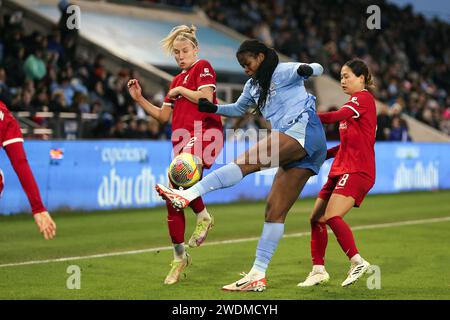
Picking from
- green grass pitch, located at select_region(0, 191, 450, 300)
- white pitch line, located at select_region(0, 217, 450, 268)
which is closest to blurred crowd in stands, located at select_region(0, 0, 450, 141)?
green grass pitch, located at select_region(0, 191, 450, 300)

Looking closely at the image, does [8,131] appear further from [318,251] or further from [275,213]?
[318,251]

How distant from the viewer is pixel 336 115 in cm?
819

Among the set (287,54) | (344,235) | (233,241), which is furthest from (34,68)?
(344,235)

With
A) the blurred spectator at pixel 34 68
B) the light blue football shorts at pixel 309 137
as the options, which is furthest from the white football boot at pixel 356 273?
the blurred spectator at pixel 34 68

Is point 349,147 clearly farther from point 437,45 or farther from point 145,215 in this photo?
point 437,45

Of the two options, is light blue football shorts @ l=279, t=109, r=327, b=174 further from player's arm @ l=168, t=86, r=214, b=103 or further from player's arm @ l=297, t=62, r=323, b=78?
player's arm @ l=168, t=86, r=214, b=103

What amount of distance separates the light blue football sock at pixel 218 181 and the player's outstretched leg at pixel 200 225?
96 centimetres

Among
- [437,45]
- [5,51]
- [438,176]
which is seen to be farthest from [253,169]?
[437,45]

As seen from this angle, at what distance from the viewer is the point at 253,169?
7746mm

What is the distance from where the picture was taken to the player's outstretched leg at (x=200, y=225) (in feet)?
27.9

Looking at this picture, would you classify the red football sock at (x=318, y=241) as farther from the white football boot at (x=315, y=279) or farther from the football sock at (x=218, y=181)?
the football sock at (x=218, y=181)

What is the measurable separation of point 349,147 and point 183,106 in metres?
1.71

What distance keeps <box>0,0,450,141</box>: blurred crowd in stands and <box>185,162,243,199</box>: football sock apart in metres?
11.2

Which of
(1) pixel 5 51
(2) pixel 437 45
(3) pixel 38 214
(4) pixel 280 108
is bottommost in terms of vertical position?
(3) pixel 38 214
